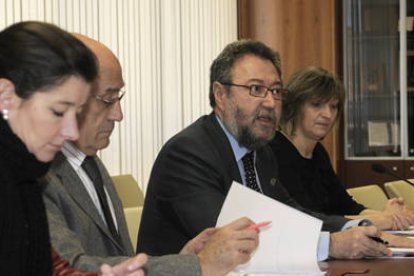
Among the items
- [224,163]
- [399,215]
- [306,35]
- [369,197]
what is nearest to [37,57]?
[224,163]

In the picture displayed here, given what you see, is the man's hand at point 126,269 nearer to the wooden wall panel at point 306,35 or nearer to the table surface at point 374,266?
the table surface at point 374,266

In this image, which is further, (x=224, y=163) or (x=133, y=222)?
(x=133, y=222)

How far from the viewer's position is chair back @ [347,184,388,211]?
4484 millimetres

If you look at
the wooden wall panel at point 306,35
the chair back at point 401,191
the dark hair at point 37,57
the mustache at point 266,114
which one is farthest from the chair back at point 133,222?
the wooden wall panel at point 306,35

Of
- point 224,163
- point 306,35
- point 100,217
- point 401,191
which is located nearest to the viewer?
point 100,217

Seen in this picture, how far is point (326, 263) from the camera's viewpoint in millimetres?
2633

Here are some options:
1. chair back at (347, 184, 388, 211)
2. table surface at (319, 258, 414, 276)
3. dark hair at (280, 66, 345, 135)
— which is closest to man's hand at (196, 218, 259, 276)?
table surface at (319, 258, 414, 276)

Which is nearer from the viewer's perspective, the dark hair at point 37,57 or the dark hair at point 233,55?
the dark hair at point 37,57

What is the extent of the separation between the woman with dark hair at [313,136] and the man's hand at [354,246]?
108 centimetres

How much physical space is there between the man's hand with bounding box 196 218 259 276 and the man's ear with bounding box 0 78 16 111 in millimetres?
798

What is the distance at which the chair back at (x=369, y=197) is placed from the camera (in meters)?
4.48

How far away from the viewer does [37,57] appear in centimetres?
162

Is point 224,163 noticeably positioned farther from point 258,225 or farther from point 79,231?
point 79,231

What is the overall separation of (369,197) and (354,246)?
6.24 feet
